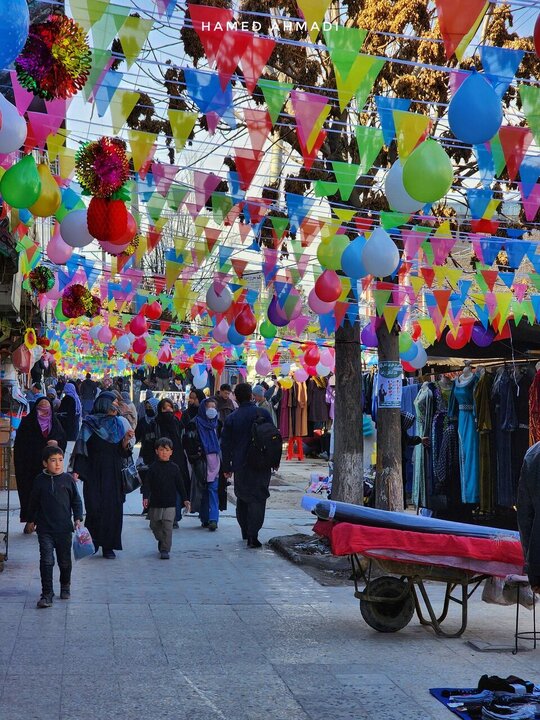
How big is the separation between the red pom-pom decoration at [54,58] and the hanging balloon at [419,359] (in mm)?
9784

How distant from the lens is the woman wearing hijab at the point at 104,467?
40.9 ft

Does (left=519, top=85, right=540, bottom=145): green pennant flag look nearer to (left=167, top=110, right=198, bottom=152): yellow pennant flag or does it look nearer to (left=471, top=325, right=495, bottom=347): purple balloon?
(left=167, top=110, right=198, bottom=152): yellow pennant flag

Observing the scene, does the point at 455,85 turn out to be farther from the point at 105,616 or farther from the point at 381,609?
the point at 105,616

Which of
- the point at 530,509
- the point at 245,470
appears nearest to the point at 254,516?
the point at 245,470

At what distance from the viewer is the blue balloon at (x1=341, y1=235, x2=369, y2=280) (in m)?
10.4

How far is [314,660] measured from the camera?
7.63 metres

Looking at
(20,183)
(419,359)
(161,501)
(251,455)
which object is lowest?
(161,501)

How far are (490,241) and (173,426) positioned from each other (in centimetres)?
581

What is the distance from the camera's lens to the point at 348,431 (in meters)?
13.1

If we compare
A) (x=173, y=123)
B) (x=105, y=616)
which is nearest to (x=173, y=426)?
(x=105, y=616)

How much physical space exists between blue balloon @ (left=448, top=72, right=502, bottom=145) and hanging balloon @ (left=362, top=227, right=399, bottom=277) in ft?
10.9

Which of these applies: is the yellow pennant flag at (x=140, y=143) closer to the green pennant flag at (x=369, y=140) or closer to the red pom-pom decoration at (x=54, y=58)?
the green pennant flag at (x=369, y=140)

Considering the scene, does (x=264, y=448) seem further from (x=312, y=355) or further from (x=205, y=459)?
(x=312, y=355)

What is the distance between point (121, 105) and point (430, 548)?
13.8ft
